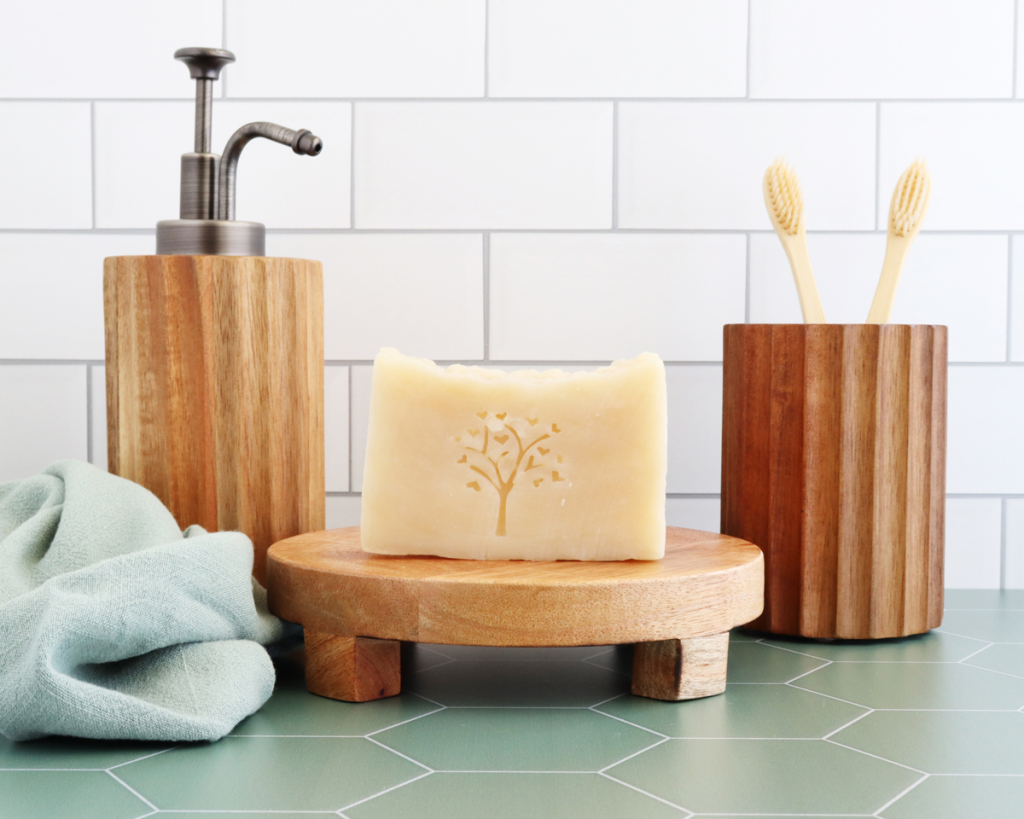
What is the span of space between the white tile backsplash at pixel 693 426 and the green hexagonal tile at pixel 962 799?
21.1 inches

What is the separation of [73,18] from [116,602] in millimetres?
734

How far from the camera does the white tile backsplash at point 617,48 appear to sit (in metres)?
1.10

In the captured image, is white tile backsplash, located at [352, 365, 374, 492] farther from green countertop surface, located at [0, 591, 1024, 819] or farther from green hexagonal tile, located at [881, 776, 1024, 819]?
green hexagonal tile, located at [881, 776, 1024, 819]

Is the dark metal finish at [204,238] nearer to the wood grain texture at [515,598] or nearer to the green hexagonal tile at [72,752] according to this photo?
the wood grain texture at [515,598]

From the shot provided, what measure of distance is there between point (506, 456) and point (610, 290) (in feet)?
1.32

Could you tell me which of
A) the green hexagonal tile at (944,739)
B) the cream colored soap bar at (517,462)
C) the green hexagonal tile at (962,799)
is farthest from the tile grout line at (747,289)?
the green hexagonal tile at (962,799)

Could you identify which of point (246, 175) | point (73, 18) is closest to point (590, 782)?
point (246, 175)

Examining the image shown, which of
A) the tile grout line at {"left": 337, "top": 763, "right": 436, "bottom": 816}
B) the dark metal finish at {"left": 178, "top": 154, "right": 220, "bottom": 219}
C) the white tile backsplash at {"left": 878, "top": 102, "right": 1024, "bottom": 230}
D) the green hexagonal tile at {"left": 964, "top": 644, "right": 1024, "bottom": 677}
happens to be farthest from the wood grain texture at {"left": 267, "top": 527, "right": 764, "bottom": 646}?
the white tile backsplash at {"left": 878, "top": 102, "right": 1024, "bottom": 230}

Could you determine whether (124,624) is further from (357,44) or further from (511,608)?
(357,44)

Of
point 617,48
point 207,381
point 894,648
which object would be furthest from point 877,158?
point 207,381

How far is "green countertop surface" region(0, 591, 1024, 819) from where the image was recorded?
57 cm

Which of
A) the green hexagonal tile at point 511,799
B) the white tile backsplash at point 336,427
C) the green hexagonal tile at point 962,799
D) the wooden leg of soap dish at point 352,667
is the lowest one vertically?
the green hexagonal tile at point 511,799

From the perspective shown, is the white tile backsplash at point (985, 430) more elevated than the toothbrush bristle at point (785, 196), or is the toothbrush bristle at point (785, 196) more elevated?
the toothbrush bristle at point (785, 196)

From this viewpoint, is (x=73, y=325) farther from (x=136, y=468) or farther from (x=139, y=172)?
(x=136, y=468)
